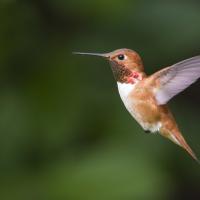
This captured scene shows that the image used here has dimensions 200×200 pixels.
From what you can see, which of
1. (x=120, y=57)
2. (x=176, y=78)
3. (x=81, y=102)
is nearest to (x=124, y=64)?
(x=120, y=57)

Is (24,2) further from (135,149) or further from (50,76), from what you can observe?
(135,149)

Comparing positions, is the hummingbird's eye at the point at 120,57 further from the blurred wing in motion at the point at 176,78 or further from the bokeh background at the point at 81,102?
the bokeh background at the point at 81,102

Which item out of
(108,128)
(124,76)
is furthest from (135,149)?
(124,76)

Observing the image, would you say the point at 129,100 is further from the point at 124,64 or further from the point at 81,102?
the point at 81,102

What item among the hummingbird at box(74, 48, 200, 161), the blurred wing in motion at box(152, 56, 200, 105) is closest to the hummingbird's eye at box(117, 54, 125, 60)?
the hummingbird at box(74, 48, 200, 161)

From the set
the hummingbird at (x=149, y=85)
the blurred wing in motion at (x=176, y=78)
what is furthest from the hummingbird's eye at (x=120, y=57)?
the blurred wing in motion at (x=176, y=78)

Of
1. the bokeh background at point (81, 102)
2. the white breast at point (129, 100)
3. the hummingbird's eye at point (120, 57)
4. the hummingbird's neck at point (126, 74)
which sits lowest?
the bokeh background at point (81, 102)
